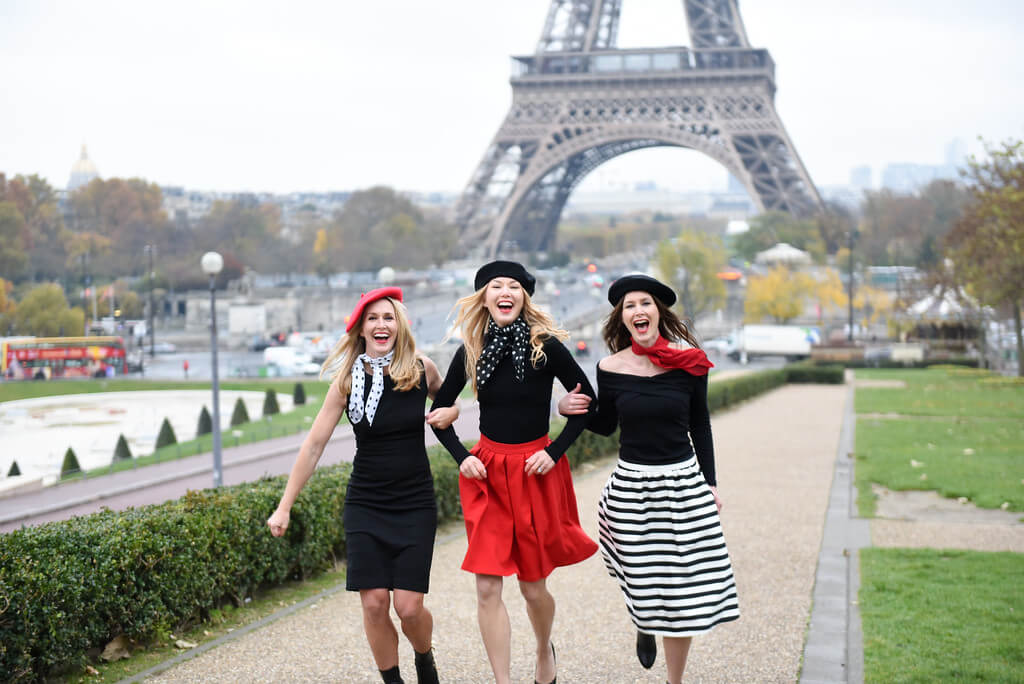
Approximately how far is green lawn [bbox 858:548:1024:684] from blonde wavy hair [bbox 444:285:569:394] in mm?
2298

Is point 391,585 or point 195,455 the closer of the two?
point 391,585

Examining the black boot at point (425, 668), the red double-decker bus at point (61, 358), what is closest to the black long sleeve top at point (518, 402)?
the black boot at point (425, 668)

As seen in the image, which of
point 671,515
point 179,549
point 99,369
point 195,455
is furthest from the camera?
point 99,369

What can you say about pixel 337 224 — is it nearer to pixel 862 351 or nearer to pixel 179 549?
pixel 862 351

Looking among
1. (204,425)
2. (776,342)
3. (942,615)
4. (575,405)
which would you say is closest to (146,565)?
(575,405)

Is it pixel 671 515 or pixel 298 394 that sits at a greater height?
pixel 671 515

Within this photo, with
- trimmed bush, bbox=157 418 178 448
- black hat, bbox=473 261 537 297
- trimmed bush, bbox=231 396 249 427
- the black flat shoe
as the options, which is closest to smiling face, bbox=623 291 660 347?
black hat, bbox=473 261 537 297

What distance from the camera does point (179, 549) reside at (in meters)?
6.46

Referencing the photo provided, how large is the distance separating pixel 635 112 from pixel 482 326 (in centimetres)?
5734

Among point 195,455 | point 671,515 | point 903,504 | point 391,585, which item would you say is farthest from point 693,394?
point 195,455

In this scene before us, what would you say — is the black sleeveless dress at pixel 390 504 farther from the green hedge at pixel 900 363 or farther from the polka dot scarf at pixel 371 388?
the green hedge at pixel 900 363

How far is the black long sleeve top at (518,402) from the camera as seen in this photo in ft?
16.2

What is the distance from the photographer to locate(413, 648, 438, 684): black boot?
16.5 feet

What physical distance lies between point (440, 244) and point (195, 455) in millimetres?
55942
